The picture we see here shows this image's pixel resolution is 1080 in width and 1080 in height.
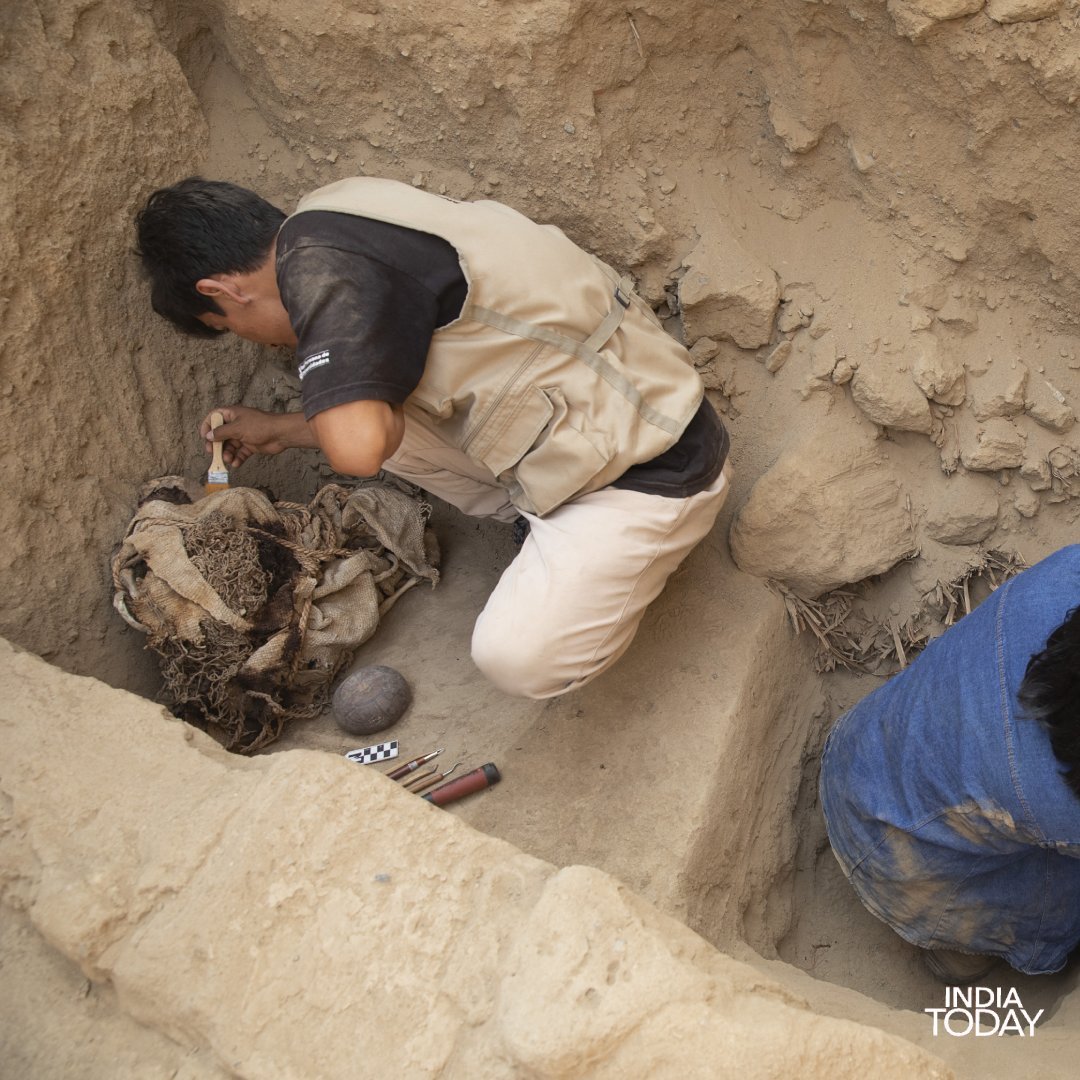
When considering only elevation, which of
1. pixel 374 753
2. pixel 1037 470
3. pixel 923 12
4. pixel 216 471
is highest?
pixel 923 12

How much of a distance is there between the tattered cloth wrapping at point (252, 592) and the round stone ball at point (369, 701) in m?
0.09

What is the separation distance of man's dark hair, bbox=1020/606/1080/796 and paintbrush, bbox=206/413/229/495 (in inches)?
70.7

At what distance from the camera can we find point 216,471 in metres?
2.40

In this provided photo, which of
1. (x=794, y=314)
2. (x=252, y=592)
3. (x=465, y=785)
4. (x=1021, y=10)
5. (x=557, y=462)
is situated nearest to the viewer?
(x=1021, y=10)

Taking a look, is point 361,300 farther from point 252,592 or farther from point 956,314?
point 956,314

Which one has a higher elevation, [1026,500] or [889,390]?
[889,390]

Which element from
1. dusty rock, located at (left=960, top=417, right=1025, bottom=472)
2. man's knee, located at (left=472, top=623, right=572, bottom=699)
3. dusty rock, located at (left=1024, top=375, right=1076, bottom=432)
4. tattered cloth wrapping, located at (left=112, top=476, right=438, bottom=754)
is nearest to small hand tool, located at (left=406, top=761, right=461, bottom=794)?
man's knee, located at (left=472, top=623, right=572, bottom=699)

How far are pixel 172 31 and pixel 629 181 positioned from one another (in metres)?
1.16

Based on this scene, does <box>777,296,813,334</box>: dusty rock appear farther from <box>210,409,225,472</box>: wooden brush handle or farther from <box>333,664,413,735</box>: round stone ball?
<box>210,409,225,472</box>: wooden brush handle

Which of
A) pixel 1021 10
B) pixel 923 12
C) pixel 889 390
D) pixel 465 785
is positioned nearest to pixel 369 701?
pixel 465 785

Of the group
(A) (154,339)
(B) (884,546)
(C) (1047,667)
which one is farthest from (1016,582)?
(A) (154,339)

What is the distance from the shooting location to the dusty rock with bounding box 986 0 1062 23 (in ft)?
6.10

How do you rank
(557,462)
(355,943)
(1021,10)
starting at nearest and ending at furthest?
(355,943)
(1021,10)
(557,462)

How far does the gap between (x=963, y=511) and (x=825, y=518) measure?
36 cm
